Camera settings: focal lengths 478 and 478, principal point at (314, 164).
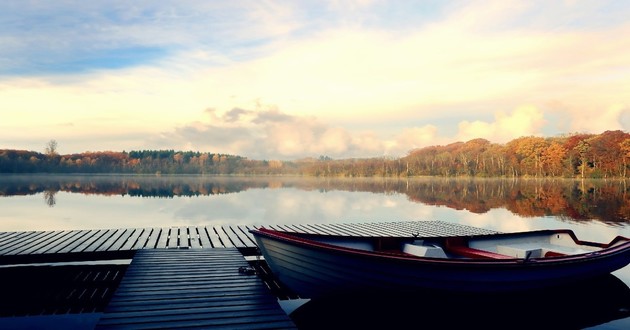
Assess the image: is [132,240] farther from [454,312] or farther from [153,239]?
[454,312]

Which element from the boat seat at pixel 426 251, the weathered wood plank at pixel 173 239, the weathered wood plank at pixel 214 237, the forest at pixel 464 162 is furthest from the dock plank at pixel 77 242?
the forest at pixel 464 162

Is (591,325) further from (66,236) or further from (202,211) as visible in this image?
(202,211)

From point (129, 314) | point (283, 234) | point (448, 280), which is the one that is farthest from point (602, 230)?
point (129, 314)

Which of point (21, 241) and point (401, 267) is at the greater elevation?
point (401, 267)

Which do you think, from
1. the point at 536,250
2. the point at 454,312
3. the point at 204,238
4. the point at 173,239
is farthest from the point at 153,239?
the point at 536,250

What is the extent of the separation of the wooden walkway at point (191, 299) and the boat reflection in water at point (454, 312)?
1.41 m

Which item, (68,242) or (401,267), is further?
(68,242)

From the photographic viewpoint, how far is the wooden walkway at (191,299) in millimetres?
5465

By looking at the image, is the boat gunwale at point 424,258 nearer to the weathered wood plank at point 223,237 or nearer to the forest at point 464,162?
the weathered wood plank at point 223,237

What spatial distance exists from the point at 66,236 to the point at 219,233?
3.76 metres

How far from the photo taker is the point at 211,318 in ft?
18.3

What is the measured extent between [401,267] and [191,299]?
10.3 ft

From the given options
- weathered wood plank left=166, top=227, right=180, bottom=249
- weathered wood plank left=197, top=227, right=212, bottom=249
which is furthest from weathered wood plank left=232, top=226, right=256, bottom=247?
weathered wood plank left=166, top=227, right=180, bottom=249

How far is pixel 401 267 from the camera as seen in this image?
732 centimetres
